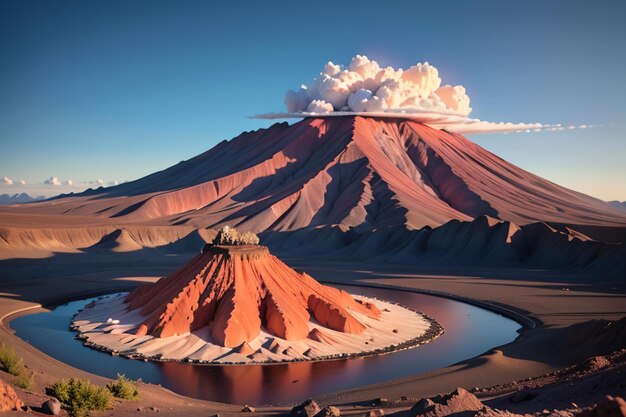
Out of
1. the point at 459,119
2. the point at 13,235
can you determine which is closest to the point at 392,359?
the point at 13,235

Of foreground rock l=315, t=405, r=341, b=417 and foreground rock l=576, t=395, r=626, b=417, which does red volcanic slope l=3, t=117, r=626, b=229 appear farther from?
foreground rock l=576, t=395, r=626, b=417

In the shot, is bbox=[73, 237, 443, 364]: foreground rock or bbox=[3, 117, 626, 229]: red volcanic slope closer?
bbox=[73, 237, 443, 364]: foreground rock

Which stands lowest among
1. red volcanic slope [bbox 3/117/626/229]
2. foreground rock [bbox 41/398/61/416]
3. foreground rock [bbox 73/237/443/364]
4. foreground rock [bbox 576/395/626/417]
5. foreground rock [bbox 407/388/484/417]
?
foreground rock [bbox 73/237/443/364]

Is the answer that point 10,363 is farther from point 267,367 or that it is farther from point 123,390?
point 267,367

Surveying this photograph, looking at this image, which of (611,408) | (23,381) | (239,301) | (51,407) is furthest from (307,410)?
(239,301)

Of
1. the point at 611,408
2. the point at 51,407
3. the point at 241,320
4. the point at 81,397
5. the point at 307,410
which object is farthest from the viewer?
the point at 241,320

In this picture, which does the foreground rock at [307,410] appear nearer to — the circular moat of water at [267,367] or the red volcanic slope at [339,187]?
the circular moat of water at [267,367]

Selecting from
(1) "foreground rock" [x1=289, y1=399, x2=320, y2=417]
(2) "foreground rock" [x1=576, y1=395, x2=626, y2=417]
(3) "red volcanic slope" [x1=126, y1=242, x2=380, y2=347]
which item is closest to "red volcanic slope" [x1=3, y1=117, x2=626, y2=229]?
(3) "red volcanic slope" [x1=126, y1=242, x2=380, y2=347]

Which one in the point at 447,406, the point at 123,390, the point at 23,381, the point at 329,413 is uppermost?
the point at 447,406
